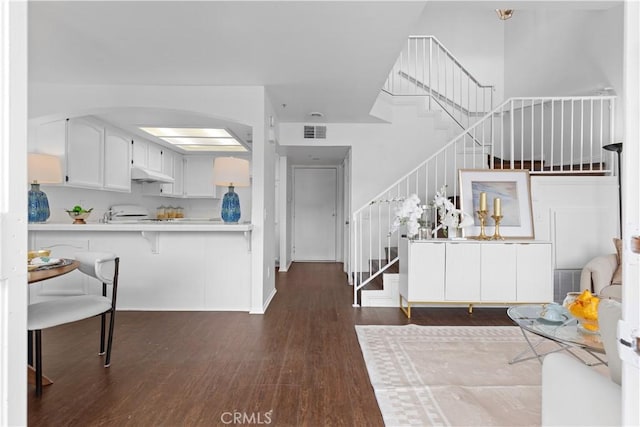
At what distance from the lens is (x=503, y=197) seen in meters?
3.89

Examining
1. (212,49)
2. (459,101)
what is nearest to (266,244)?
(212,49)

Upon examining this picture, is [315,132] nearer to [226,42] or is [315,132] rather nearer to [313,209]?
[313,209]

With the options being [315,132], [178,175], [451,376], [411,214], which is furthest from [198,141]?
[451,376]

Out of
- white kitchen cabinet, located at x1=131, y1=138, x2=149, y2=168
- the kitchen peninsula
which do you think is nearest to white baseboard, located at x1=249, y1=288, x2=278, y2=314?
the kitchen peninsula

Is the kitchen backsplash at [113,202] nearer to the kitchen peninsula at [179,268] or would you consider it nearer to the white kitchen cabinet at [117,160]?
the white kitchen cabinet at [117,160]

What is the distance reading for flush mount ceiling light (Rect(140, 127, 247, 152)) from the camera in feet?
16.2

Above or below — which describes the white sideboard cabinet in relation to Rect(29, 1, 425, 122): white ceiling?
below

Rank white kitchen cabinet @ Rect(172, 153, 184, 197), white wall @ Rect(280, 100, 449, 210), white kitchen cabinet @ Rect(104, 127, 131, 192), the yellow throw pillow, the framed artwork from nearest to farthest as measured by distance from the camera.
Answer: the yellow throw pillow, the framed artwork, white kitchen cabinet @ Rect(104, 127, 131, 192), white wall @ Rect(280, 100, 449, 210), white kitchen cabinet @ Rect(172, 153, 184, 197)

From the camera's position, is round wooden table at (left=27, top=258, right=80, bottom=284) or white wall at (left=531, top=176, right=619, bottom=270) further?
white wall at (left=531, top=176, right=619, bottom=270)

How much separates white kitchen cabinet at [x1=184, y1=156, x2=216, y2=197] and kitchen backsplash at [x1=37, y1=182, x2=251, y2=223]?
1.25 ft

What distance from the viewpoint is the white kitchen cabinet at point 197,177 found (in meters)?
6.77

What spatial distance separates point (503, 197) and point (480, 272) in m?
0.96

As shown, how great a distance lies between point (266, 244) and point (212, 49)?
6.78 feet

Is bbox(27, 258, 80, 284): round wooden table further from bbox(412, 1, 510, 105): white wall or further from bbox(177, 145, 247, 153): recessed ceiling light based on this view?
bbox(412, 1, 510, 105): white wall
